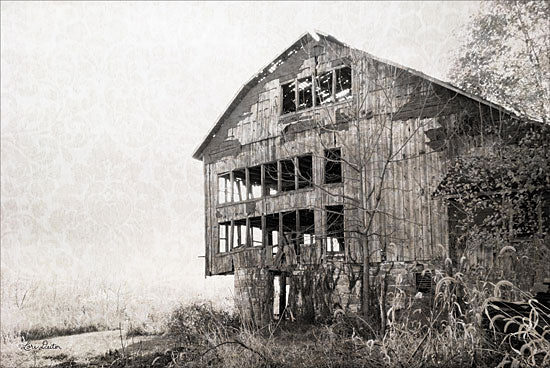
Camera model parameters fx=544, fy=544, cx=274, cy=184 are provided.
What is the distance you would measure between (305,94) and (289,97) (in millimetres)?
481

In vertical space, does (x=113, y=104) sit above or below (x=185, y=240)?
above

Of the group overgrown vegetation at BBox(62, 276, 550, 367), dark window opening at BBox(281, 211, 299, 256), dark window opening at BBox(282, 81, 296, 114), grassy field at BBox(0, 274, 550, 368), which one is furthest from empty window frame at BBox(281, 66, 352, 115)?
overgrown vegetation at BBox(62, 276, 550, 367)

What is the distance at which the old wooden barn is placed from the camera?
11.8 m

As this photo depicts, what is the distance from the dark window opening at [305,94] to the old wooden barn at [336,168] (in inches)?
2.3

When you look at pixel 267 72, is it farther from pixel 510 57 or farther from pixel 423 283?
pixel 423 283

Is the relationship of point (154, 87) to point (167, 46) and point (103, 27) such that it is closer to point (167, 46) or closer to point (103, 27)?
point (167, 46)

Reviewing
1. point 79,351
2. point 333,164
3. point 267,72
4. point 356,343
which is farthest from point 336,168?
point 356,343

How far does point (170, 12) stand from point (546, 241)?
8332 millimetres

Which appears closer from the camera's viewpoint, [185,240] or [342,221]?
[342,221]

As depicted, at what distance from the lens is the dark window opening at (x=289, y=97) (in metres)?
15.5

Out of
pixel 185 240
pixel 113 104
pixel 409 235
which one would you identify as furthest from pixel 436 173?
pixel 185 240

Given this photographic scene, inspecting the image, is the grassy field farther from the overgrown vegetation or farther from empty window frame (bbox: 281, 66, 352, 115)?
empty window frame (bbox: 281, 66, 352, 115)

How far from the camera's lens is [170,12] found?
11.0 metres

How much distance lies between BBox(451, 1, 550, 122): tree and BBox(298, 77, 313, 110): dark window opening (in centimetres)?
Answer: 400
